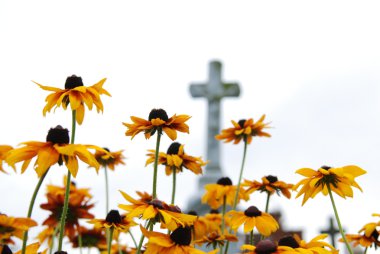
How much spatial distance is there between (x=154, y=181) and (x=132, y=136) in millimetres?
234

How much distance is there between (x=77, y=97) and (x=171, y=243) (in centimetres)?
57

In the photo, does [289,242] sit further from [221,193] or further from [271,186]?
[221,193]

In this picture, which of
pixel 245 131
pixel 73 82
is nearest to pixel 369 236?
pixel 245 131

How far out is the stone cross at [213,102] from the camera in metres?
9.48

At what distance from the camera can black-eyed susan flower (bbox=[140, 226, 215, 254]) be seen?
1509 mm

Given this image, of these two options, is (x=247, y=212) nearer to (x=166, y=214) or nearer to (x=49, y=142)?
(x=166, y=214)

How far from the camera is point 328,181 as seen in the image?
6.63 feet

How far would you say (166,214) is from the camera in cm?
157

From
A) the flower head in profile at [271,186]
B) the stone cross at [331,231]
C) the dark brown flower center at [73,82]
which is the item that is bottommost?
the stone cross at [331,231]

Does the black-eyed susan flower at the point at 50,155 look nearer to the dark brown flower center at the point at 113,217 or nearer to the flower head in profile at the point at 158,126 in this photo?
the flower head in profile at the point at 158,126

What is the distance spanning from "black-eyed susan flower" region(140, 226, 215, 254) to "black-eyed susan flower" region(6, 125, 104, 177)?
0.25m

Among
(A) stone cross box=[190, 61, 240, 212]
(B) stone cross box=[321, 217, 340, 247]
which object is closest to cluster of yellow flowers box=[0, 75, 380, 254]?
(B) stone cross box=[321, 217, 340, 247]

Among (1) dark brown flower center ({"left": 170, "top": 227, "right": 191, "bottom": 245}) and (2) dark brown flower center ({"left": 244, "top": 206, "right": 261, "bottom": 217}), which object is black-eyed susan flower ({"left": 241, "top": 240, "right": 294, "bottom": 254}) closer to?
(1) dark brown flower center ({"left": 170, "top": 227, "right": 191, "bottom": 245})

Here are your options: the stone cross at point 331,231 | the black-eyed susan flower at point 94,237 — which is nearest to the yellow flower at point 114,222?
the black-eyed susan flower at point 94,237
